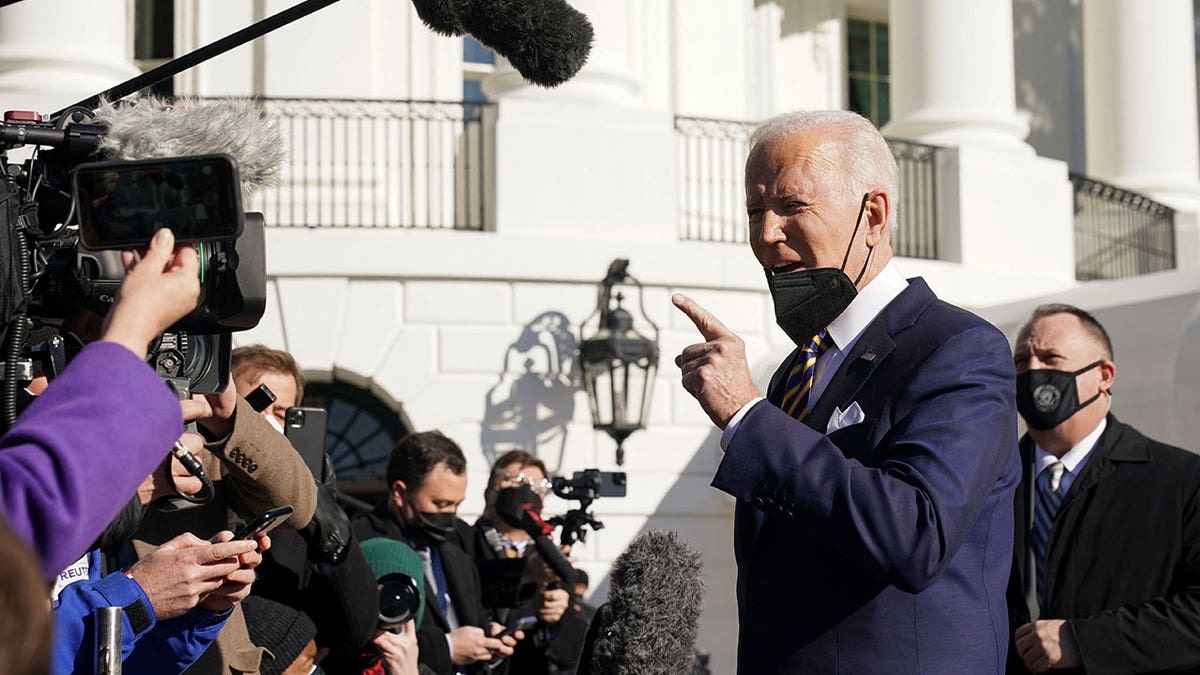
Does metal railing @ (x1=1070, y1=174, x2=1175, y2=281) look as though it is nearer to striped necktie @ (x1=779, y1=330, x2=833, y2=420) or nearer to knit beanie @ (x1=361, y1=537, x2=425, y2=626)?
knit beanie @ (x1=361, y1=537, x2=425, y2=626)

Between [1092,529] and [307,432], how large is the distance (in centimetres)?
228

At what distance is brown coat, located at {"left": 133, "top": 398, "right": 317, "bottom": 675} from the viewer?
3.63 meters

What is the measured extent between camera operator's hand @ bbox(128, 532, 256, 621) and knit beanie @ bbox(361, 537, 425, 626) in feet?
5.90

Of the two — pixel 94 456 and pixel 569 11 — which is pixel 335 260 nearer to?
pixel 569 11

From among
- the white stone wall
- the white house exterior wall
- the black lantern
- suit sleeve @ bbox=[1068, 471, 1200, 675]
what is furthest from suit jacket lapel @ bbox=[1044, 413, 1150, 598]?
the white stone wall

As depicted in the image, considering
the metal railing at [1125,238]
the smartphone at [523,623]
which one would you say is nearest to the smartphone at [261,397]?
the smartphone at [523,623]

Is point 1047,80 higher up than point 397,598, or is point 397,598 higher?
point 1047,80

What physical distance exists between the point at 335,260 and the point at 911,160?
5.17 meters

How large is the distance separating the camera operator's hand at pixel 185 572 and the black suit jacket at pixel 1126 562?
8.46 feet

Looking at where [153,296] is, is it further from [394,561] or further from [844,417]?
[394,561]

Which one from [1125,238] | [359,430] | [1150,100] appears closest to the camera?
[359,430]

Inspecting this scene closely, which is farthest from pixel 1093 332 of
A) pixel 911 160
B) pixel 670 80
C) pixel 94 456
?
pixel 670 80

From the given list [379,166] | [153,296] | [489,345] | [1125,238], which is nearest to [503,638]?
[153,296]

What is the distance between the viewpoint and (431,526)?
20.8 ft
